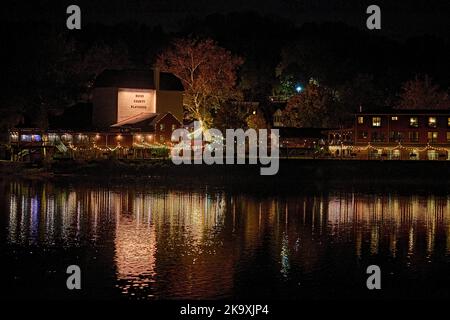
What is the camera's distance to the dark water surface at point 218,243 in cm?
2758

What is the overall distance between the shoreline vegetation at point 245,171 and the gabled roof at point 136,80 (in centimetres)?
1508

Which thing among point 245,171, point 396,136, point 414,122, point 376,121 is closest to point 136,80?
point 245,171

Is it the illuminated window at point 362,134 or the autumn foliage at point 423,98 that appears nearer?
the illuminated window at point 362,134

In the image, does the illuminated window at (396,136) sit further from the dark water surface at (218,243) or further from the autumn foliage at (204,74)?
the dark water surface at (218,243)

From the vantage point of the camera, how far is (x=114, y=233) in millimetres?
39125

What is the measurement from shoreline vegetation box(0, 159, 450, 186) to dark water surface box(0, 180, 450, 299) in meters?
9.87

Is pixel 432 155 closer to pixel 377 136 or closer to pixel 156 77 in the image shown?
pixel 377 136

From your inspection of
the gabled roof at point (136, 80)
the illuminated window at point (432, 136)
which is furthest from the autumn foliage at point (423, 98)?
the gabled roof at point (136, 80)

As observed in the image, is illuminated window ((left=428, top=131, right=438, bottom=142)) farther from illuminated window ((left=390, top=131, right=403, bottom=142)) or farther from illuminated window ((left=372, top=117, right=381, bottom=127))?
illuminated window ((left=372, top=117, right=381, bottom=127))

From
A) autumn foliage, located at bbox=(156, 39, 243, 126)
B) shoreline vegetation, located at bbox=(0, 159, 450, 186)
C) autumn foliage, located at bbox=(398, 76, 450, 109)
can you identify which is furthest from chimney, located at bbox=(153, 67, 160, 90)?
autumn foliage, located at bbox=(398, 76, 450, 109)

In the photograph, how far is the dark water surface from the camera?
90.5 ft
